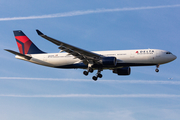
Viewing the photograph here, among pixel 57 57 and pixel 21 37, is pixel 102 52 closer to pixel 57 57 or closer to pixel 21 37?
pixel 57 57

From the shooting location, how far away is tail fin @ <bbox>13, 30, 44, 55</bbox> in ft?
176

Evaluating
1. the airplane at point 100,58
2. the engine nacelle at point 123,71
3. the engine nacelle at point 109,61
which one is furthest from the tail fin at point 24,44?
the engine nacelle at point 123,71

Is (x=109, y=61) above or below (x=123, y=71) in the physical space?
above

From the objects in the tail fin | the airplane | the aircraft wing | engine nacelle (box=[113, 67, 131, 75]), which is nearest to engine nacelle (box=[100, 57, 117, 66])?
the airplane

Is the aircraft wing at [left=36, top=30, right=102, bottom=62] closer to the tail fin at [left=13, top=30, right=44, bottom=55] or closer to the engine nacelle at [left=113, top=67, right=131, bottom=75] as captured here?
the engine nacelle at [left=113, top=67, right=131, bottom=75]

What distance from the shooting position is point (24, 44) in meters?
54.7

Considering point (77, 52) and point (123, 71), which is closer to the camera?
point (77, 52)

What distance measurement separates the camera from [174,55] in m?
45.6

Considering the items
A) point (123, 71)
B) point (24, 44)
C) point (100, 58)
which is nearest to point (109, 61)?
point (100, 58)

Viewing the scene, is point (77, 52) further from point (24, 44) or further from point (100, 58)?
point (24, 44)

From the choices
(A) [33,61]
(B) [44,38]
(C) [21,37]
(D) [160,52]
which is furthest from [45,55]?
(D) [160,52]

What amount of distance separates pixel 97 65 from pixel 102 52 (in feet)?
7.56

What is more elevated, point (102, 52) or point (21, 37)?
point (21, 37)

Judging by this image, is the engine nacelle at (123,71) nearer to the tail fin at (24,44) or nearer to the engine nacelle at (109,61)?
the engine nacelle at (109,61)
